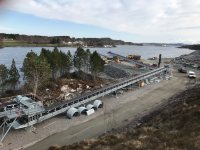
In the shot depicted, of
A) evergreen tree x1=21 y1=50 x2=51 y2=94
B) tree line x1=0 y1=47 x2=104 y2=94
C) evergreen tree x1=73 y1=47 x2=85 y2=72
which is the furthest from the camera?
evergreen tree x1=73 y1=47 x2=85 y2=72

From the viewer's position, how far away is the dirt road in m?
14.2

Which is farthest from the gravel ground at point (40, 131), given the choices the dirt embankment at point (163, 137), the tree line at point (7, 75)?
the tree line at point (7, 75)

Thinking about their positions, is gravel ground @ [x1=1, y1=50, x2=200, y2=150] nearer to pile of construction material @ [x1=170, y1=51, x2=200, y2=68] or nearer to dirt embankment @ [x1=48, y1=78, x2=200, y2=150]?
dirt embankment @ [x1=48, y1=78, x2=200, y2=150]

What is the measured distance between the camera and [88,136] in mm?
14812

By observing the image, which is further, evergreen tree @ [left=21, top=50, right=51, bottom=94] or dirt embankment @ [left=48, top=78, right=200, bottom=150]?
evergreen tree @ [left=21, top=50, right=51, bottom=94]

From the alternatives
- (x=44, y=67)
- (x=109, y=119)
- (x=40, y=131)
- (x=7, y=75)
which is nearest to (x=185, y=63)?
(x=109, y=119)

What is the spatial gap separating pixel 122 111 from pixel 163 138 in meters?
9.43

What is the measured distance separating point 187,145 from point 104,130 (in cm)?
845

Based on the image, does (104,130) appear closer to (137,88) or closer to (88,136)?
(88,136)

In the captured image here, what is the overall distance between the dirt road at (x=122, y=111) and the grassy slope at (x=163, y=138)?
2.64 metres

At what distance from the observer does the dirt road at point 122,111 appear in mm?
14250

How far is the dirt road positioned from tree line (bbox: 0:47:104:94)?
11.1 metres

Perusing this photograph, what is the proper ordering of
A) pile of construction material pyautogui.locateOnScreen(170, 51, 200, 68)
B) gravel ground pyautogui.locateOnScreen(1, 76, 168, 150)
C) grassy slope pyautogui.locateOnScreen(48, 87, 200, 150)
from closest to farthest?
grassy slope pyautogui.locateOnScreen(48, 87, 200, 150) < gravel ground pyautogui.locateOnScreen(1, 76, 168, 150) < pile of construction material pyautogui.locateOnScreen(170, 51, 200, 68)

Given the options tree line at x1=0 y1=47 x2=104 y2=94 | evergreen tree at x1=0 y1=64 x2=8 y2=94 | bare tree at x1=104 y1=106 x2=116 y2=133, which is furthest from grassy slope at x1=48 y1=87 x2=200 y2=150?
evergreen tree at x1=0 y1=64 x2=8 y2=94
